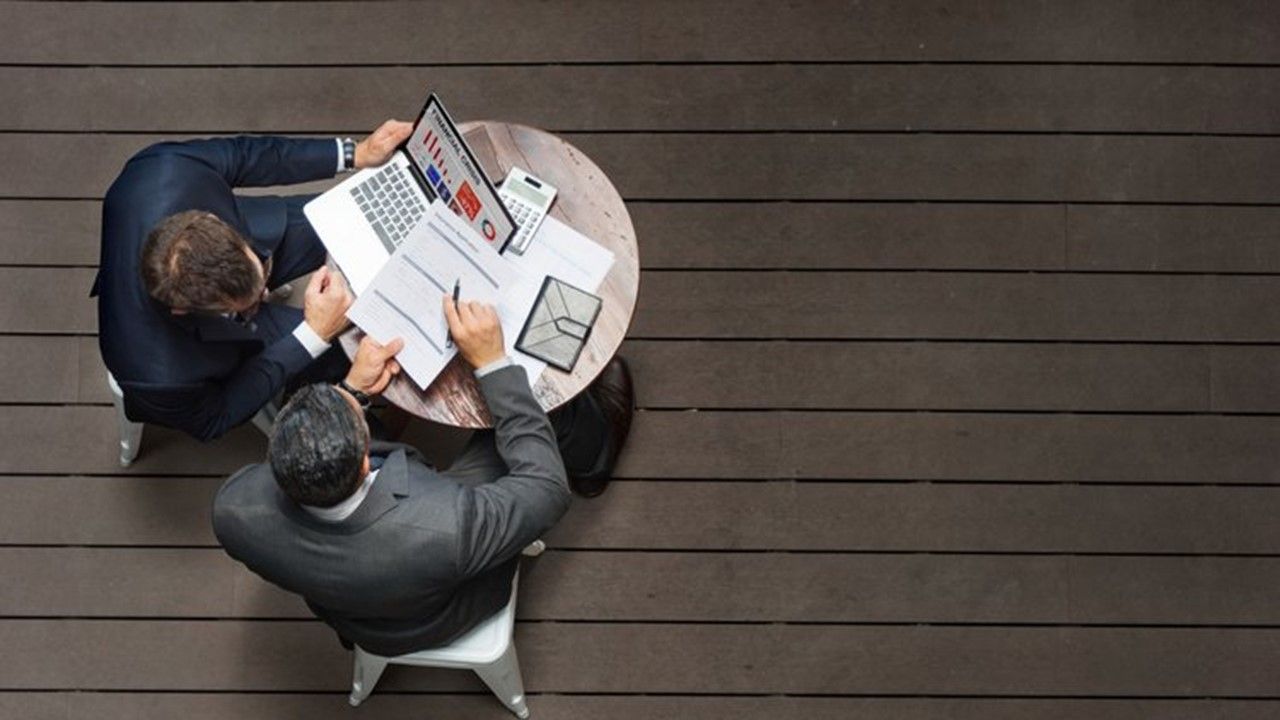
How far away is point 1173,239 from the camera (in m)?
2.87

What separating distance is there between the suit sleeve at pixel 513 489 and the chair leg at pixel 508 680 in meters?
0.40

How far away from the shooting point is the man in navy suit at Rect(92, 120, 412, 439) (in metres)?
1.98

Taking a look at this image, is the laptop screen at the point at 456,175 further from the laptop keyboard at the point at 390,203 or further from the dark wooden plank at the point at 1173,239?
the dark wooden plank at the point at 1173,239

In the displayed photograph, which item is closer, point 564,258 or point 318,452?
point 318,452

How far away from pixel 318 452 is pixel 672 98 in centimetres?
152

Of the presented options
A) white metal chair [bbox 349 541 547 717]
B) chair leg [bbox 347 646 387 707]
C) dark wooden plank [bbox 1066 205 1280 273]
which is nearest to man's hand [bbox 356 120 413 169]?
white metal chair [bbox 349 541 547 717]

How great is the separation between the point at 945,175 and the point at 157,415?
6.22ft

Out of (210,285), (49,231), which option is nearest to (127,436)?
(49,231)

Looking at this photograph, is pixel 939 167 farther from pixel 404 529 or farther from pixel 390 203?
pixel 404 529

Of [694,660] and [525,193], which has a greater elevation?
[525,193]

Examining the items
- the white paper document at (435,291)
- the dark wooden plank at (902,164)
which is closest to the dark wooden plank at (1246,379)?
the dark wooden plank at (902,164)

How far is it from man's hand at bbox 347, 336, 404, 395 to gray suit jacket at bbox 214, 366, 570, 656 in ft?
0.43

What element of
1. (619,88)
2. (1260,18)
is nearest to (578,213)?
(619,88)

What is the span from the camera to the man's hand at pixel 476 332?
2088mm
